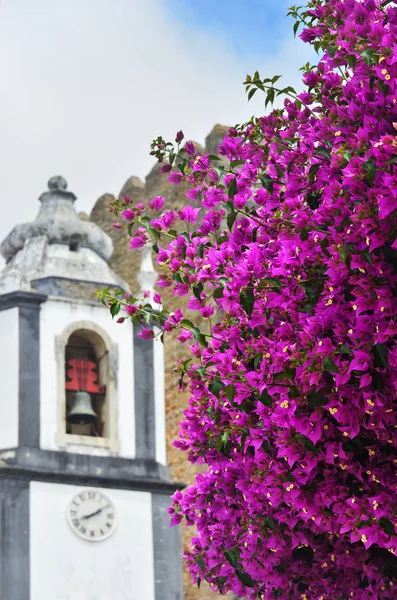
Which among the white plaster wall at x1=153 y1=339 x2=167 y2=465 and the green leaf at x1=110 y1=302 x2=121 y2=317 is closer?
the green leaf at x1=110 y1=302 x2=121 y2=317

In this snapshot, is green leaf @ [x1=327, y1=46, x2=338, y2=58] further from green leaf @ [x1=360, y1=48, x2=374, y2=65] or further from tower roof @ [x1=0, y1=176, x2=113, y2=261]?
tower roof @ [x1=0, y1=176, x2=113, y2=261]

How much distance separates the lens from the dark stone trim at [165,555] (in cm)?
2031

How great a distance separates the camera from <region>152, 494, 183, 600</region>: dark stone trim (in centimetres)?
2031

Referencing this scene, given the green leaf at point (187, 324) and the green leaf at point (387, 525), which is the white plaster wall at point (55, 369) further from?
the green leaf at point (387, 525)

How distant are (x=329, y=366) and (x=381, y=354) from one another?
233 millimetres

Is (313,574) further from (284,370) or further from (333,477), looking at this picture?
(284,370)

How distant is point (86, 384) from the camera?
69.1 ft

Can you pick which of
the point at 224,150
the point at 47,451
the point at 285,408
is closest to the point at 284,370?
the point at 285,408

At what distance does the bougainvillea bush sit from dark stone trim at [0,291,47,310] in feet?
41.6

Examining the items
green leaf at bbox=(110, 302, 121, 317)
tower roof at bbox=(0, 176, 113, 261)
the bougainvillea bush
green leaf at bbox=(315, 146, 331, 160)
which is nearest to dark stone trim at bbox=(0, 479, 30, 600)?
tower roof at bbox=(0, 176, 113, 261)

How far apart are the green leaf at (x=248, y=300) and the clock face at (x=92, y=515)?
1329 centimetres

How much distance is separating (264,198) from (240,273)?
87 cm

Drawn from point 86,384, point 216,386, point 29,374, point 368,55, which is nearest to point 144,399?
point 86,384

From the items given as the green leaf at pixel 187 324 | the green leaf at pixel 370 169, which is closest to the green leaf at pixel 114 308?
the green leaf at pixel 187 324
